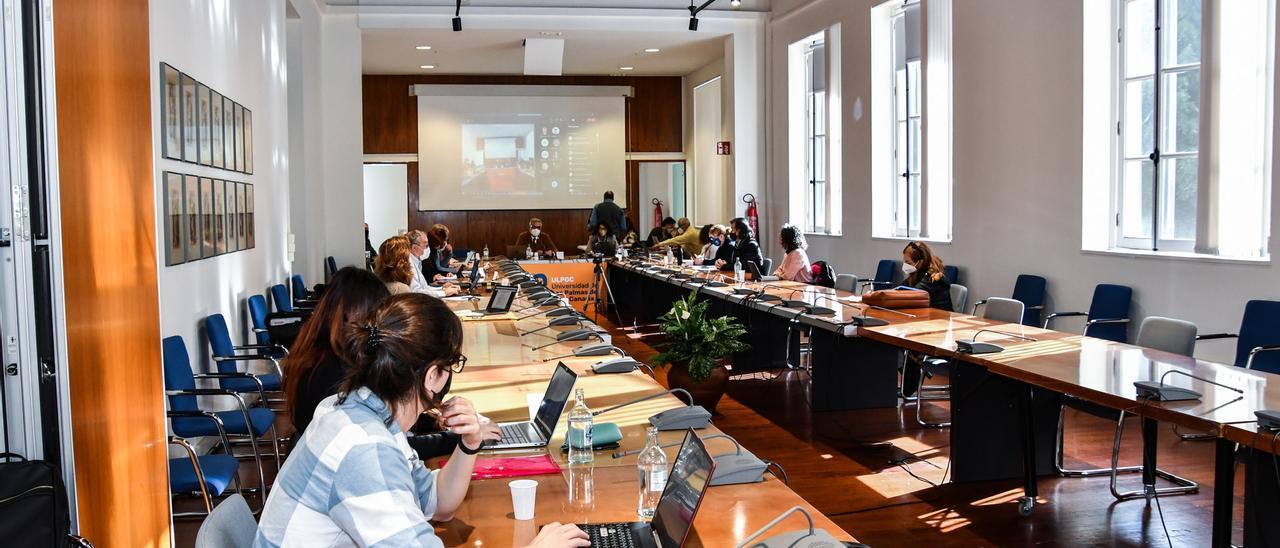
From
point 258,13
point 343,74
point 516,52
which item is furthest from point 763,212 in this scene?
point 258,13

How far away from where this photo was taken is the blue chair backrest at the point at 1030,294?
825 cm

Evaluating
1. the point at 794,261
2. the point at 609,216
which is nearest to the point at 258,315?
the point at 794,261

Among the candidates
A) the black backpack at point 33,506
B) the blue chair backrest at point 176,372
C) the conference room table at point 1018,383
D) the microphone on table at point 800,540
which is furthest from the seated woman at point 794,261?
the black backpack at point 33,506

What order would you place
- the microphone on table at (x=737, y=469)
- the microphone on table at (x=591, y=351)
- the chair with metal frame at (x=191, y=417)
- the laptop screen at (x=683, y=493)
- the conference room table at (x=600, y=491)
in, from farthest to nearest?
the microphone on table at (x=591, y=351) < the chair with metal frame at (x=191, y=417) < the microphone on table at (x=737, y=469) < the conference room table at (x=600, y=491) < the laptop screen at (x=683, y=493)

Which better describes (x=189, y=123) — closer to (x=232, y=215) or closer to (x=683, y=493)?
(x=232, y=215)

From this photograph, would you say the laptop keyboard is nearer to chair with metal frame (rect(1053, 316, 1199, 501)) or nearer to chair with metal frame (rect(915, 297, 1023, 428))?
chair with metal frame (rect(1053, 316, 1199, 501))

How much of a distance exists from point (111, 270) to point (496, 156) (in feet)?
50.6

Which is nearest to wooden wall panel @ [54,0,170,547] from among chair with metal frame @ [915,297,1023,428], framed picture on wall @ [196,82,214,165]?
framed picture on wall @ [196,82,214,165]

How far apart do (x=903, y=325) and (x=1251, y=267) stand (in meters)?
2.31

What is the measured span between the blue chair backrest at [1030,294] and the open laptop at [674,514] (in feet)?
21.6

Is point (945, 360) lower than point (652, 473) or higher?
lower

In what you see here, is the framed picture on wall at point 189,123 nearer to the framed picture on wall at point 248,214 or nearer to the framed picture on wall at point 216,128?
the framed picture on wall at point 216,128

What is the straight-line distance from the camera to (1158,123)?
24.5 feet

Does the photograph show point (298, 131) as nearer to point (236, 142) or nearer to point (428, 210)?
point (236, 142)
